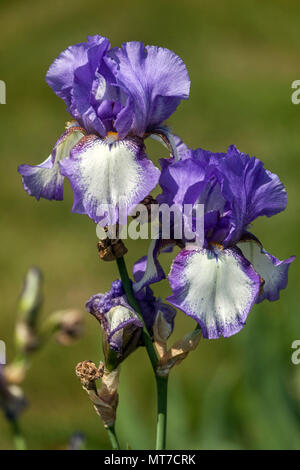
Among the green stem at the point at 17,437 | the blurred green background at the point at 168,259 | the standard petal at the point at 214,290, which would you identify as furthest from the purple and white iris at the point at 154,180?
the blurred green background at the point at 168,259

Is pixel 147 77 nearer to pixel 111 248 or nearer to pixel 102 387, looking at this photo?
pixel 111 248

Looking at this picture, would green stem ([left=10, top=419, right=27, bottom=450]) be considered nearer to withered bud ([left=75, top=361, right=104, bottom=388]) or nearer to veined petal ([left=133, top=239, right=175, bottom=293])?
withered bud ([left=75, top=361, right=104, bottom=388])

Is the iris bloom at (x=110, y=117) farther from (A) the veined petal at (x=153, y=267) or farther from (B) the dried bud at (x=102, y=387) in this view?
(B) the dried bud at (x=102, y=387)

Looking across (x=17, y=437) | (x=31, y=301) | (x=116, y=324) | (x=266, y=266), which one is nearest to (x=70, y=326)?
(x=31, y=301)

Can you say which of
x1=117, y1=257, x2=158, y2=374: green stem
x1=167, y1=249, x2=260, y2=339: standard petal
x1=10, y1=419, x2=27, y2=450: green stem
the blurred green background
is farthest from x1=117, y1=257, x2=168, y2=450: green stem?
the blurred green background

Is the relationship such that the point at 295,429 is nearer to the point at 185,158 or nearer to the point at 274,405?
the point at 274,405
